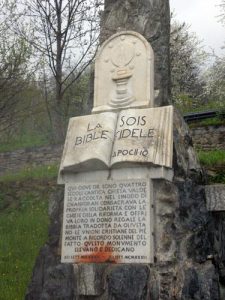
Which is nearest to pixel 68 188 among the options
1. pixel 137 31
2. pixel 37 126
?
pixel 137 31

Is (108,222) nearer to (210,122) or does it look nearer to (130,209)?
(130,209)

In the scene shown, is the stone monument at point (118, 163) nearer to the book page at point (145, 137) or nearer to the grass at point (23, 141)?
the book page at point (145, 137)

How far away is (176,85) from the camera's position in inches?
1005

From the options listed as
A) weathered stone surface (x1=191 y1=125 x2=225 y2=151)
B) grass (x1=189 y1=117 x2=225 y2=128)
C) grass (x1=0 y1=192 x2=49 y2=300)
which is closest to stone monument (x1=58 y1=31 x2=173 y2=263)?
grass (x1=0 y1=192 x2=49 y2=300)

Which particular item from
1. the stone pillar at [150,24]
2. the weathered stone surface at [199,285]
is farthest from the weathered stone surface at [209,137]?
the weathered stone surface at [199,285]

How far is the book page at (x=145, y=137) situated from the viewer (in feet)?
16.5

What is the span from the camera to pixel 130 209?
16.5 ft

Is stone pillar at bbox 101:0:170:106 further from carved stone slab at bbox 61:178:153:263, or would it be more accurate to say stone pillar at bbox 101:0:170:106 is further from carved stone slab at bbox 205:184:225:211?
carved stone slab at bbox 61:178:153:263

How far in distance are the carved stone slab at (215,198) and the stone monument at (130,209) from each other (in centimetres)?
10

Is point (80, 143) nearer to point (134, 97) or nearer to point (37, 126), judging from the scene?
point (134, 97)

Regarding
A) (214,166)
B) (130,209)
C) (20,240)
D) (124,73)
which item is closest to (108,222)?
(130,209)

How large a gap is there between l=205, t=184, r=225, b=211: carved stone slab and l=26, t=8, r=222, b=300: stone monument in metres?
0.10

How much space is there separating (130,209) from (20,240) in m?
4.37

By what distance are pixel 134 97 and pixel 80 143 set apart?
0.75 metres
